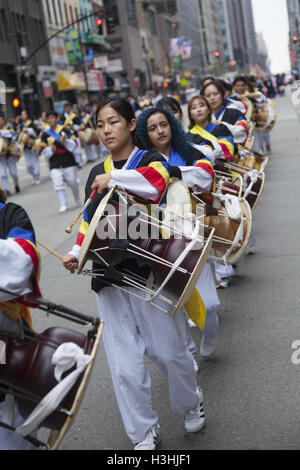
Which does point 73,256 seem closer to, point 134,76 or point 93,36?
point 93,36

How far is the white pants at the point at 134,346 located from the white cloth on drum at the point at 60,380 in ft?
3.23

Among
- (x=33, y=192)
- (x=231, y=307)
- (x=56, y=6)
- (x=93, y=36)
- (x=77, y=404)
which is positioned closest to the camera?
(x=77, y=404)

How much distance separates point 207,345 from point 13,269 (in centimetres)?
264

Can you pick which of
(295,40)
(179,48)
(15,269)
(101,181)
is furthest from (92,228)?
(179,48)

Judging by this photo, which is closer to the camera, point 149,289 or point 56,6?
point 149,289

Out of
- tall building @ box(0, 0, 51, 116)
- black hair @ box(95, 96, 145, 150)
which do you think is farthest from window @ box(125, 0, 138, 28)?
black hair @ box(95, 96, 145, 150)

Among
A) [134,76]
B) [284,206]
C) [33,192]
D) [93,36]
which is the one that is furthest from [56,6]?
[284,206]

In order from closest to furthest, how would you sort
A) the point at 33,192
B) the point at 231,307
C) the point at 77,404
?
1. the point at 77,404
2. the point at 231,307
3. the point at 33,192

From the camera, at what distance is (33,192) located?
19.5 meters

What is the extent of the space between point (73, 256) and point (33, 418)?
1.05 meters

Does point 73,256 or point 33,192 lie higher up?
point 73,256

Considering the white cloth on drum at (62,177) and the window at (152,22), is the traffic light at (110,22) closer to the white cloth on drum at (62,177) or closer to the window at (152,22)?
the white cloth on drum at (62,177)

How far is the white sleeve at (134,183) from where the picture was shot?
11.5 ft

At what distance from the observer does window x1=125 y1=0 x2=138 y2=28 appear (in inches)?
3902
